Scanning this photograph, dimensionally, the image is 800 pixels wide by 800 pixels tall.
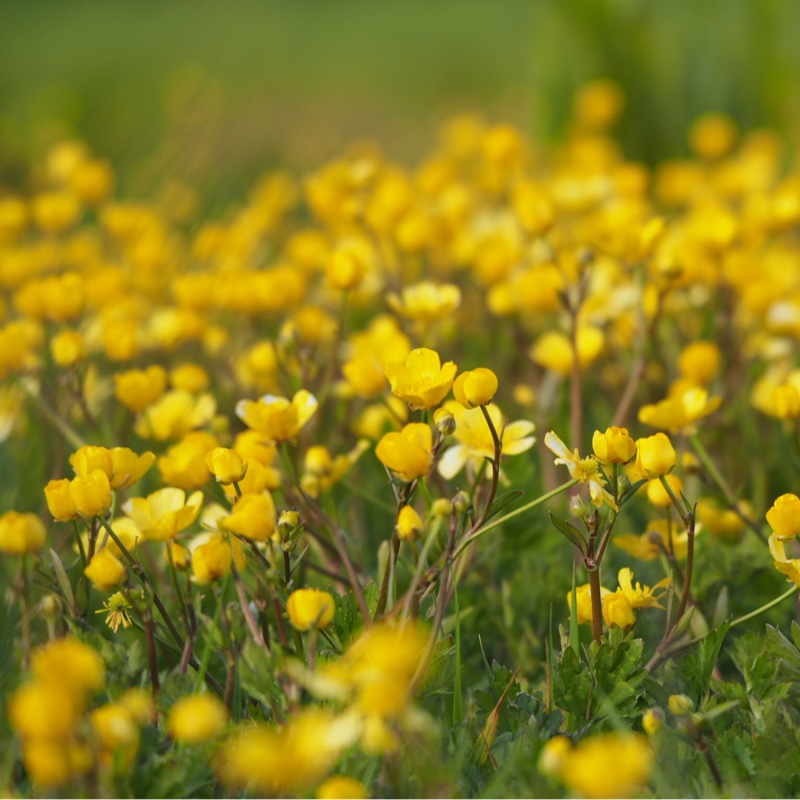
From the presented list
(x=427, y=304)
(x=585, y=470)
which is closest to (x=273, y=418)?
(x=585, y=470)

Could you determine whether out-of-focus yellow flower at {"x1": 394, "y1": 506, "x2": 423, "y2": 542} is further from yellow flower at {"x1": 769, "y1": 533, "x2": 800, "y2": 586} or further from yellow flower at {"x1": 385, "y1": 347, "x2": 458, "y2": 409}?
yellow flower at {"x1": 769, "y1": 533, "x2": 800, "y2": 586}

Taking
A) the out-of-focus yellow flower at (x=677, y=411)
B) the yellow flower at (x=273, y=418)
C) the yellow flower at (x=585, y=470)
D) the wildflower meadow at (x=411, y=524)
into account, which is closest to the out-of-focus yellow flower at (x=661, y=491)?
the wildflower meadow at (x=411, y=524)

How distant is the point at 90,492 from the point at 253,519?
20cm

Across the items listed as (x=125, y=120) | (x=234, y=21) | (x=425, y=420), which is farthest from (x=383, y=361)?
(x=234, y=21)

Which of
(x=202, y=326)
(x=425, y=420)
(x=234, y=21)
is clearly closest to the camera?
(x=425, y=420)

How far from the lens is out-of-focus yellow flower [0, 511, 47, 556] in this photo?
1.10 m

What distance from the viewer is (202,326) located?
210 cm

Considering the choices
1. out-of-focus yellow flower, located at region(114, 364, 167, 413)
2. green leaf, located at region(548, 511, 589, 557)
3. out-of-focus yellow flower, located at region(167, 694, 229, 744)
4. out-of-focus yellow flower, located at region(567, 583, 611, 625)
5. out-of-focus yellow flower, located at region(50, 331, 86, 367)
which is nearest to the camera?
out-of-focus yellow flower, located at region(167, 694, 229, 744)

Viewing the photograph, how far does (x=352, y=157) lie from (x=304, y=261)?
0.77 metres

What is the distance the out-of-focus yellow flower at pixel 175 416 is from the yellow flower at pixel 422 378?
21.6 inches

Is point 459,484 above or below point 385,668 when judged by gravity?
below

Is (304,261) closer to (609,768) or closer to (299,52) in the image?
(609,768)

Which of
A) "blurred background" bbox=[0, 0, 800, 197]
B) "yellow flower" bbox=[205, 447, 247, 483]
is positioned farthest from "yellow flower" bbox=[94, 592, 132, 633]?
"blurred background" bbox=[0, 0, 800, 197]

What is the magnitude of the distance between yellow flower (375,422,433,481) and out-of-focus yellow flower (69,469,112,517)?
313 mm
